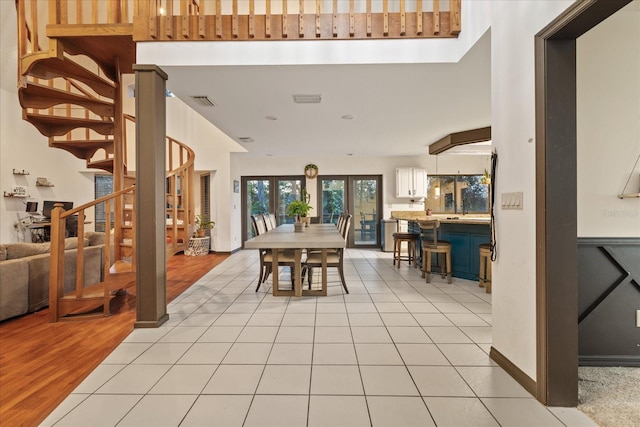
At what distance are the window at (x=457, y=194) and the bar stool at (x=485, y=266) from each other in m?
3.90

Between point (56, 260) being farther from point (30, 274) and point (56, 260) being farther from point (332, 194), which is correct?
point (332, 194)

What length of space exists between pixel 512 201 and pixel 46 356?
3538mm

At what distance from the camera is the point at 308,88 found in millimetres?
3424

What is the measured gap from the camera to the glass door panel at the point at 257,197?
26.5 feet

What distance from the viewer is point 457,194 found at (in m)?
7.86

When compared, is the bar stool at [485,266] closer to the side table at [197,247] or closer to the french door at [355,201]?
the french door at [355,201]

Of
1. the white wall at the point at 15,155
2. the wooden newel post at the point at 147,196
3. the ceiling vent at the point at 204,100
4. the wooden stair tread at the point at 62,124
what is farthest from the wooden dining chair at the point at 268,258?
the white wall at the point at 15,155

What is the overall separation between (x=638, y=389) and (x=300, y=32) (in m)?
3.54

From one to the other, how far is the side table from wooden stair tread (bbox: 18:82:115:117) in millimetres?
3832

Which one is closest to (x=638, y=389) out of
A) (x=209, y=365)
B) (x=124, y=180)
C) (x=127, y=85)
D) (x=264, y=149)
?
(x=209, y=365)

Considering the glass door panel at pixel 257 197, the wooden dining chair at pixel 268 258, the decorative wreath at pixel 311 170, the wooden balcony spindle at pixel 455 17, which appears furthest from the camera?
the glass door panel at pixel 257 197

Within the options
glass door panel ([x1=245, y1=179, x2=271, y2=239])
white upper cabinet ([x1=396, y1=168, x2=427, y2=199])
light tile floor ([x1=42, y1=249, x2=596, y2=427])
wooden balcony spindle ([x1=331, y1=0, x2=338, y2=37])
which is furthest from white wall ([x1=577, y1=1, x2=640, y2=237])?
glass door panel ([x1=245, y1=179, x2=271, y2=239])

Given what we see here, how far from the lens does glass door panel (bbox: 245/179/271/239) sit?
8086 millimetres

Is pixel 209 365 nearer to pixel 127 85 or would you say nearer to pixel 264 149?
pixel 264 149
